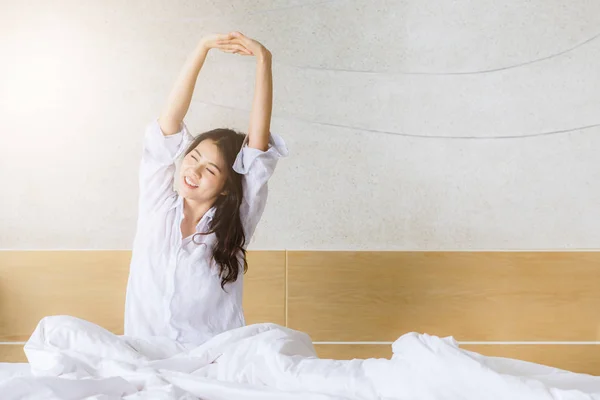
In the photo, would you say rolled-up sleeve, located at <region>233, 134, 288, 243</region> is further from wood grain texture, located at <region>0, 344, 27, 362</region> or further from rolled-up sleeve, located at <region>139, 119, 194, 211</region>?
wood grain texture, located at <region>0, 344, 27, 362</region>

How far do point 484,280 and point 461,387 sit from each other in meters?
1.45

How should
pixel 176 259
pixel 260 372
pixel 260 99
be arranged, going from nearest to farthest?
1. pixel 260 372
2. pixel 176 259
3. pixel 260 99

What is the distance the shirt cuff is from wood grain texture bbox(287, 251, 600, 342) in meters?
0.51

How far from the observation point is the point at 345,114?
2.77 meters

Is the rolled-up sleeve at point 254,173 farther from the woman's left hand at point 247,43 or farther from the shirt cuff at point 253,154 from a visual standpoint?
the woman's left hand at point 247,43

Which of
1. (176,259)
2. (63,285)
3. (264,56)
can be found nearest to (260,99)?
(264,56)

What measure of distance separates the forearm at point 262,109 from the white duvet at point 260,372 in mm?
682

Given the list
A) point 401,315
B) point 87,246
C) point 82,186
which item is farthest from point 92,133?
point 401,315

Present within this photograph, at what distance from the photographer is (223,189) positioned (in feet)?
7.82

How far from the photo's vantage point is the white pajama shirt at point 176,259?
89.7 inches

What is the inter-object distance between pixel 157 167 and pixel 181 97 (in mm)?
245

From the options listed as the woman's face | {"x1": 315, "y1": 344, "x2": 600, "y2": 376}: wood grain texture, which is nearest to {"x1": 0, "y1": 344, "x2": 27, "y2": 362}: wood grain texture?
the woman's face

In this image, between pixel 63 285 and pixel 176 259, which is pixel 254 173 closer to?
pixel 176 259

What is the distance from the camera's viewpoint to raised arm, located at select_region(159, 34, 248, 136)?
95.4 inches
